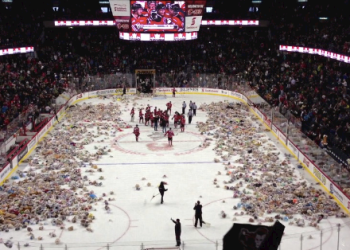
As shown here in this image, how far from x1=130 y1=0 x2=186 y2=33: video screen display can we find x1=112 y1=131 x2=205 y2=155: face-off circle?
12.4 m

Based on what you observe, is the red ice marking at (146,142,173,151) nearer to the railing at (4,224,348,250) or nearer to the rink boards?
the rink boards

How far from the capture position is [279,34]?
4944 centimetres

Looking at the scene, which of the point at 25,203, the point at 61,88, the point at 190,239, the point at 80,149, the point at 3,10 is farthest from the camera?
the point at 3,10

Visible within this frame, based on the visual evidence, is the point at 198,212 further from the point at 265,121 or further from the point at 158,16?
the point at 158,16

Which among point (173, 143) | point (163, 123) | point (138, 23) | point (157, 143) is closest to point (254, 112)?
point (163, 123)

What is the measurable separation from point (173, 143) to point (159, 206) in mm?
9380

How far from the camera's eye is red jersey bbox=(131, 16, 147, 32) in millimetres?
38938

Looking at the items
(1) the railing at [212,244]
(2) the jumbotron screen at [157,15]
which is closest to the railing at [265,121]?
(1) the railing at [212,244]

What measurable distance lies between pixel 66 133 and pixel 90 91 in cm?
1416

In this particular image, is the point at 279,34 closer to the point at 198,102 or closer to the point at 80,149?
the point at 198,102

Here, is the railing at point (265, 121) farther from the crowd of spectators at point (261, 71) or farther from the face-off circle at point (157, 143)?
the face-off circle at point (157, 143)

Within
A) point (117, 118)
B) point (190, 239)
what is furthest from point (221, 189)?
point (117, 118)

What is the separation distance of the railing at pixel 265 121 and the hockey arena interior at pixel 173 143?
81 millimetres

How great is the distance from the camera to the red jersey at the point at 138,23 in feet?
128
